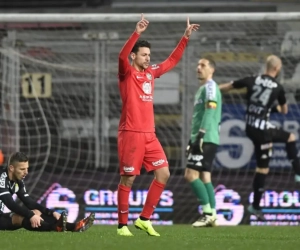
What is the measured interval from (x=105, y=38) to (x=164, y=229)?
3.53m

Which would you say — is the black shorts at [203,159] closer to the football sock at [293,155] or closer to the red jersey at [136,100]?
the football sock at [293,155]

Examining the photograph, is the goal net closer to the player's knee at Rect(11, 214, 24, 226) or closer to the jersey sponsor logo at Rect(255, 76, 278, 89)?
the jersey sponsor logo at Rect(255, 76, 278, 89)

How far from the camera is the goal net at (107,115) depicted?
14.0m

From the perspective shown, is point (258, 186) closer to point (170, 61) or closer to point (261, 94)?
point (261, 94)

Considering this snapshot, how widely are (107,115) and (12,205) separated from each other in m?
4.43

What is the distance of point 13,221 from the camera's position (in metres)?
10.6

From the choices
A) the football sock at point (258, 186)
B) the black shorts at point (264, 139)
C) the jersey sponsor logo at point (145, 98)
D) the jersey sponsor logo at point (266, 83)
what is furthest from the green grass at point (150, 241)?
the jersey sponsor logo at point (266, 83)

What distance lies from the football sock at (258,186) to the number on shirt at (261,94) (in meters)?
0.83

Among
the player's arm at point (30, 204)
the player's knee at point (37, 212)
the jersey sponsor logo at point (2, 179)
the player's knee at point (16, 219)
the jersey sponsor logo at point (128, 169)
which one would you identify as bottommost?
the player's knee at point (16, 219)

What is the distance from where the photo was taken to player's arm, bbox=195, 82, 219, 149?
12.3 meters

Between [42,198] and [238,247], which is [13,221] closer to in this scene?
[238,247]

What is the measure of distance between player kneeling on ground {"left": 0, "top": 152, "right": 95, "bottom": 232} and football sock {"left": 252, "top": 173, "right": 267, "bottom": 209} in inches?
127

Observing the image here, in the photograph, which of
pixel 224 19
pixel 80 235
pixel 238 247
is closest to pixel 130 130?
pixel 80 235

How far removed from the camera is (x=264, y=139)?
1320cm
